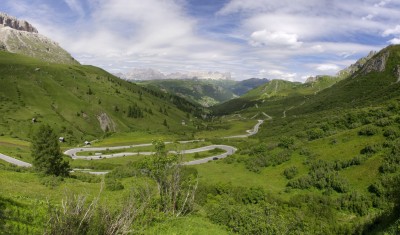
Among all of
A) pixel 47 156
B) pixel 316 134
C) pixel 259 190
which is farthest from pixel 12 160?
pixel 316 134

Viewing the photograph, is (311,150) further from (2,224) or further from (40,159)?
(2,224)

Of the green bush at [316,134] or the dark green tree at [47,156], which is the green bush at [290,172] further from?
the dark green tree at [47,156]

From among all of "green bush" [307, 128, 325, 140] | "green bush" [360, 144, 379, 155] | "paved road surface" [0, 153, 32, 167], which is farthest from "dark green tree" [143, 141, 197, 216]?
"paved road surface" [0, 153, 32, 167]

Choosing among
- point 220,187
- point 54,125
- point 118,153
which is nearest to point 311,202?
point 220,187

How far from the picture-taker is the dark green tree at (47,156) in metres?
50.8

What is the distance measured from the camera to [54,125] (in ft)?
611

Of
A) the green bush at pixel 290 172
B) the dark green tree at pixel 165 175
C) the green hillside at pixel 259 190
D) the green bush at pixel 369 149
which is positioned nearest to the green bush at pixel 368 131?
the green hillside at pixel 259 190

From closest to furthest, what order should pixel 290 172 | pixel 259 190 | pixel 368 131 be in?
pixel 259 190, pixel 290 172, pixel 368 131

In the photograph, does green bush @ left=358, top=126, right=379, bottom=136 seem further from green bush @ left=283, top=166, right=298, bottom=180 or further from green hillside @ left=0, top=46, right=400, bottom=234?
green bush @ left=283, top=166, right=298, bottom=180

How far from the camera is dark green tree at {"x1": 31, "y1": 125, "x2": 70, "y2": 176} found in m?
50.8

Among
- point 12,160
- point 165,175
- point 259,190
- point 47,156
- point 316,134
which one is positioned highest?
point 165,175

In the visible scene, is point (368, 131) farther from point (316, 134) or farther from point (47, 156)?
point (47, 156)

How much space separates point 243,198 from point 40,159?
36.4 m

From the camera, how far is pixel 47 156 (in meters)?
51.6
